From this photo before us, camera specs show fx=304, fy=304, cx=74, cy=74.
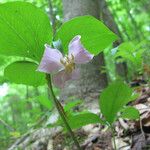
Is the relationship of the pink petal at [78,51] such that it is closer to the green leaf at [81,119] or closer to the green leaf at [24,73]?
the green leaf at [24,73]

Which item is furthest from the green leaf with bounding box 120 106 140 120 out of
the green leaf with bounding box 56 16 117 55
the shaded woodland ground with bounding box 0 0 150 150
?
the green leaf with bounding box 56 16 117 55

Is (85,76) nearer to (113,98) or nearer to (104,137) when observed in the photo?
(104,137)

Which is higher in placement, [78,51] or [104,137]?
[78,51]

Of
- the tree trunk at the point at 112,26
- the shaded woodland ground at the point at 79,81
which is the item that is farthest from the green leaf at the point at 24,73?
the tree trunk at the point at 112,26

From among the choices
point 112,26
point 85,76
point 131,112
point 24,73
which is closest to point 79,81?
point 85,76

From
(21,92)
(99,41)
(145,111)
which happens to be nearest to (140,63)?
(145,111)

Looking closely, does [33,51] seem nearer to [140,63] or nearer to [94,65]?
[140,63]

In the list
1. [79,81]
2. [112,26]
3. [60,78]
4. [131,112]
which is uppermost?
[112,26]

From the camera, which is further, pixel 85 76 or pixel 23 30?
pixel 85 76
